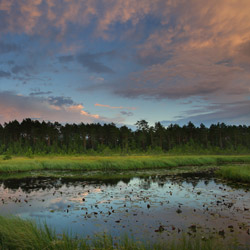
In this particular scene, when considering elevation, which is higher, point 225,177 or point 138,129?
point 138,129

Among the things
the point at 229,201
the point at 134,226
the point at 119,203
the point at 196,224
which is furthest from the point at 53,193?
the point at 229,201

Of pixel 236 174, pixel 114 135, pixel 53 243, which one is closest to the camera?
pixel 53 243

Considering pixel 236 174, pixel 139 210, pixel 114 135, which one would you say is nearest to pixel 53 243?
pixel 139 210

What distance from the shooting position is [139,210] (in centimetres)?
1417

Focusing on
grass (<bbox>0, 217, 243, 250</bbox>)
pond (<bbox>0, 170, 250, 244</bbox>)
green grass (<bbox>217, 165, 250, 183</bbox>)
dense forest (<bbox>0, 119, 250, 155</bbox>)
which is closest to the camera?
grass (<bbox>0, 217, 243, 250</bbox>)

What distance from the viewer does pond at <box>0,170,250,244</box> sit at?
1085 cm

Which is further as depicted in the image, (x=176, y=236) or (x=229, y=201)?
(x=229, y=201)

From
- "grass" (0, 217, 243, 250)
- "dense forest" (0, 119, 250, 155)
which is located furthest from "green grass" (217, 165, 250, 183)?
"dense forest" (0, 119, 250, 155)

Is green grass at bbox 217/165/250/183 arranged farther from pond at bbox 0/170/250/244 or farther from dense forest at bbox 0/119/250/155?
dense forest at bbox 0/119/250/155

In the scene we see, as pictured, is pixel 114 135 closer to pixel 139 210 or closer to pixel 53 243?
pixel 139 210

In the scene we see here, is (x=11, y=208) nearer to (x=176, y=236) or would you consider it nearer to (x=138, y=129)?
(x=176, y=236)

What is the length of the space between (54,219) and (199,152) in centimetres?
7378

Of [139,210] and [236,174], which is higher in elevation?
[236,174]

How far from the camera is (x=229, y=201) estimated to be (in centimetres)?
1584
